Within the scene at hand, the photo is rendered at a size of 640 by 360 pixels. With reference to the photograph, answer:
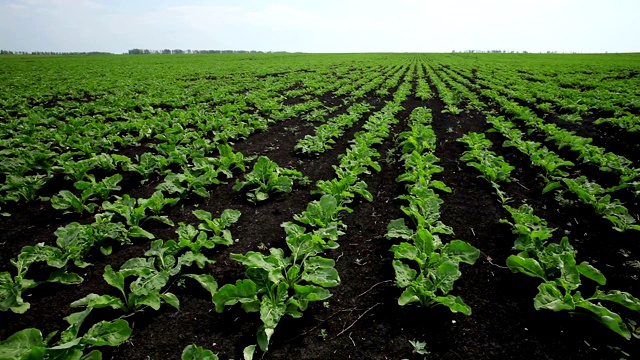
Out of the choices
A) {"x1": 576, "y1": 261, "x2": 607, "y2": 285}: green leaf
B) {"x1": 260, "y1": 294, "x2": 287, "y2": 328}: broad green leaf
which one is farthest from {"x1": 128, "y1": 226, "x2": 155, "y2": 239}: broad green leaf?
{"x1": 576, "y1": 261, "x2": 607, "y2": 285}: green leaf

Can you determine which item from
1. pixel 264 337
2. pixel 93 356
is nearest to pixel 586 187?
pixel 264 337

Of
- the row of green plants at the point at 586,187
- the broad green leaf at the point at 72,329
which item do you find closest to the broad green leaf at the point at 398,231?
the row of green plants at the point at 586,187

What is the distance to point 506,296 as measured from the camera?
3439 millimetres

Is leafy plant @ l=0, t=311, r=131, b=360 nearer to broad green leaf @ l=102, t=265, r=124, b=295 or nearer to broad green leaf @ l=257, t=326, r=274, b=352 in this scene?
broad green leaf @ l=102, t=265, r=124, b=295

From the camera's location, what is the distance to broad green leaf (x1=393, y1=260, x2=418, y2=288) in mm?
3319

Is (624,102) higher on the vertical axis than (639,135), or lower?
higher

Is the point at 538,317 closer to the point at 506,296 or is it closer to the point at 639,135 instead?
the point at 506,296

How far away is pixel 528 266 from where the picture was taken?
3518 mm

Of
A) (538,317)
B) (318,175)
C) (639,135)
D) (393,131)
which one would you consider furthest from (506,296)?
(639,135)

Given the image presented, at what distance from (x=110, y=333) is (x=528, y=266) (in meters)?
4.25

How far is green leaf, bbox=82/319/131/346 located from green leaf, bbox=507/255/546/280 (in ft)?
13.1

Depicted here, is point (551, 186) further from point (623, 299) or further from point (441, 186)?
point (623, 299)

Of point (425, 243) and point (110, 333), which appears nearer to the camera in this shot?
point (110, 333)

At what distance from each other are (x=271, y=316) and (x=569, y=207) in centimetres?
516
